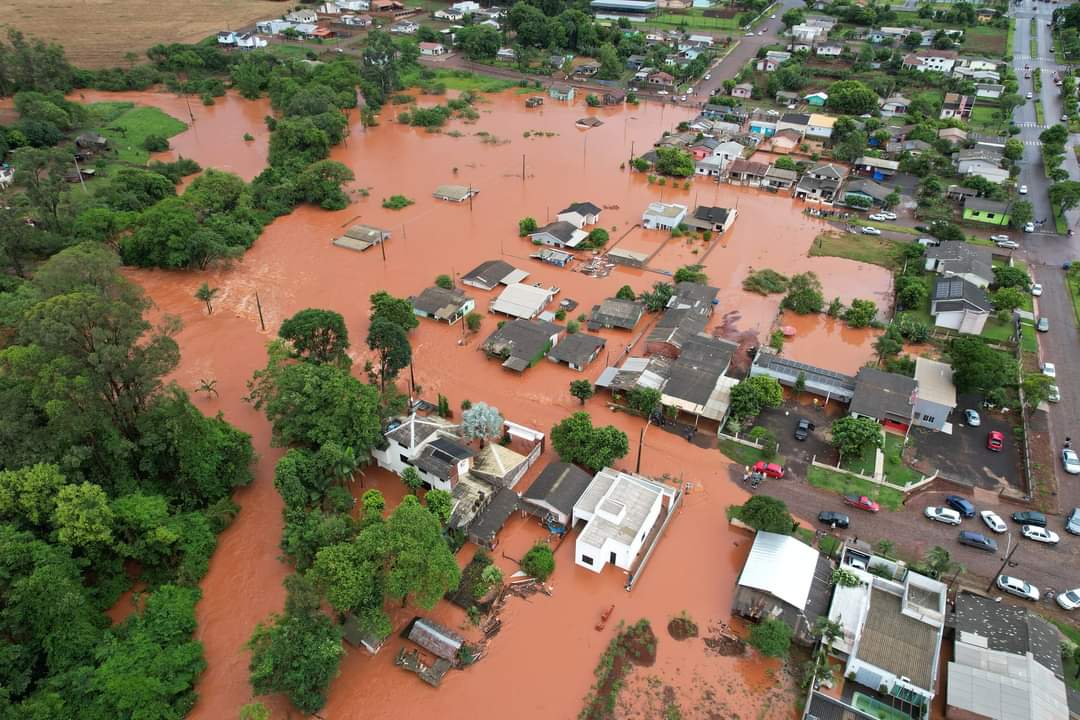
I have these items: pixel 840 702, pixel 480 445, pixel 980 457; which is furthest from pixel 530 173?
pixel 840 702

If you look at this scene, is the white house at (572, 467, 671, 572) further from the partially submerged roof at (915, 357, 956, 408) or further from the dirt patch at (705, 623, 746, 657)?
the partially submerged roof at (915, 357, 956, 408)

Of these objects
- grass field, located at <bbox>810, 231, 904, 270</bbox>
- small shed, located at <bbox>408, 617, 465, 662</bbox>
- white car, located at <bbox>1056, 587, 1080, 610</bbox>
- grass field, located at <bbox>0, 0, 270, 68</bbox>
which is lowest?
small shed, located at <bbox>408, 617, 465, 662</bbox>

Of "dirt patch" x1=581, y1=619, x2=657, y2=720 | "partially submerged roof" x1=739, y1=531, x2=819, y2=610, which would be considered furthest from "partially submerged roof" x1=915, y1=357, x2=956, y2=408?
"dirt patch" x1=581, y1=619, x2=657, y2=720

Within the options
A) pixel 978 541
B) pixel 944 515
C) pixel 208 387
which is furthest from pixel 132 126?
pixel 978 541

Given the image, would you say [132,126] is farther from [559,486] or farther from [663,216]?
[559,486]

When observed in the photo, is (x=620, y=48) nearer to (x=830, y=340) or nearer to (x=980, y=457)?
(x=830, y=340)

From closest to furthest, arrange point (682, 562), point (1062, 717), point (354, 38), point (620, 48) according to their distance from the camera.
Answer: point (1062, 717) < point (682, 562) < point (620, 48) < point (354, 38)
